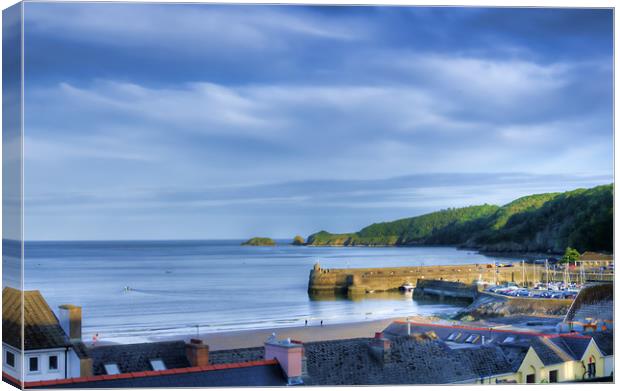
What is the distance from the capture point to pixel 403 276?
78.0ft

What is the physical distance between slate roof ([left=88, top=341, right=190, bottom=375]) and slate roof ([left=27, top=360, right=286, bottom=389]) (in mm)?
443

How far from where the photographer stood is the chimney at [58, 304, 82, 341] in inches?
668

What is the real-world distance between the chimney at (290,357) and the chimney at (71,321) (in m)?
2.64

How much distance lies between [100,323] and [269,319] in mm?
2536

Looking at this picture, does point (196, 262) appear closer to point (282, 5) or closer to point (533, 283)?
point (282, 5)

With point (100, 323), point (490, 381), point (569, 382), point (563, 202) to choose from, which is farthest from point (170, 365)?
point (563, 202)

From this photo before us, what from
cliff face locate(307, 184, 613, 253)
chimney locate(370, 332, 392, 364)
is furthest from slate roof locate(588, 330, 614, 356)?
chimney locate(370, 332, 392, 364)

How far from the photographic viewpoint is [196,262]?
20.0 m

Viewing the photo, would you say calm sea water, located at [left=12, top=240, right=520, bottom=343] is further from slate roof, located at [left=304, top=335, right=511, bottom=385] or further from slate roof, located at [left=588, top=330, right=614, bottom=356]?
slate roof, located at [left=588, top=330, right=614, bottom=356]

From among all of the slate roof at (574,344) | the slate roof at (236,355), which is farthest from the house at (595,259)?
the slate roof at (236,355)

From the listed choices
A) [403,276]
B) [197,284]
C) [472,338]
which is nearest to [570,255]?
[472,338]

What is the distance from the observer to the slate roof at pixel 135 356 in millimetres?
16641

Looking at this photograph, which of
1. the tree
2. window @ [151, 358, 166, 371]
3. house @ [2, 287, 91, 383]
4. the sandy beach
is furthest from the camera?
the tree

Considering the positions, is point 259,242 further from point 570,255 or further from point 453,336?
point 570,255
